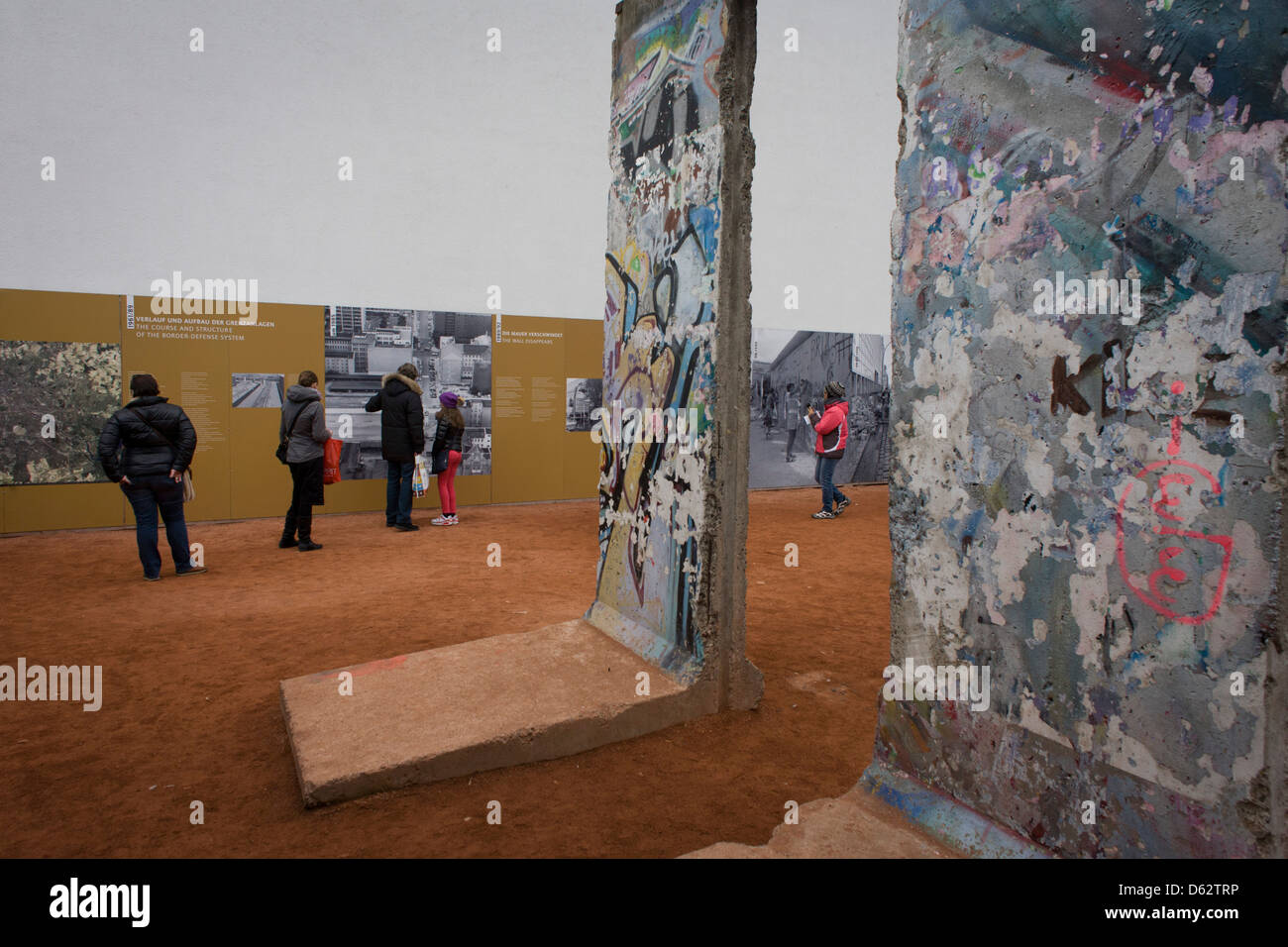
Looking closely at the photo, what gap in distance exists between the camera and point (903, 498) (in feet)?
8.39

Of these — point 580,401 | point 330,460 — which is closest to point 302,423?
point 330,460

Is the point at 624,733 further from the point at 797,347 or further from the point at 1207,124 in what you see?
the point at 797,347

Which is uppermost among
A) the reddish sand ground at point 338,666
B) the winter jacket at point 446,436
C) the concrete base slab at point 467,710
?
the winter jacket at point 446,436

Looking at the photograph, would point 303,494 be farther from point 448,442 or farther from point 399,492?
point 448,442

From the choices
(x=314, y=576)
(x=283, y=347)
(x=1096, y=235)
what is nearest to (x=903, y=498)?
(x=1096, y=235)

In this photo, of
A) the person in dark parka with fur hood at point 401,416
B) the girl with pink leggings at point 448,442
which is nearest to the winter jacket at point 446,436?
the girl with pink leggings at point 448,442

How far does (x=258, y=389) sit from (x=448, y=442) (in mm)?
2639

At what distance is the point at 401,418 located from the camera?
898cm

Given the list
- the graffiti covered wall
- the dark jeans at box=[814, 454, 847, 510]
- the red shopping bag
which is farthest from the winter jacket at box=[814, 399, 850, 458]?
the graffiti covered wall

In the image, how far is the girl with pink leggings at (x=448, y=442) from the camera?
9.38 m

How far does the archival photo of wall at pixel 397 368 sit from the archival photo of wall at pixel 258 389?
596 mm

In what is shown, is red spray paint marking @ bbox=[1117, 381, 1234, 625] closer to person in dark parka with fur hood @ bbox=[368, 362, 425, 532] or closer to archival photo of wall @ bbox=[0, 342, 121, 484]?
person in dark parka with fur hood @ bbox=[368, 362, 425, 532]

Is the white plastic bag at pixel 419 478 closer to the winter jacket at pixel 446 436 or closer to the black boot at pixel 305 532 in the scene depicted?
the winter jacket at pixel 446 436

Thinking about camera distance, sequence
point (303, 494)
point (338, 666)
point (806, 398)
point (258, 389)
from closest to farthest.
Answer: point (338, 666) < point (303, 494) < point (258, 389) < point (806, 398)
